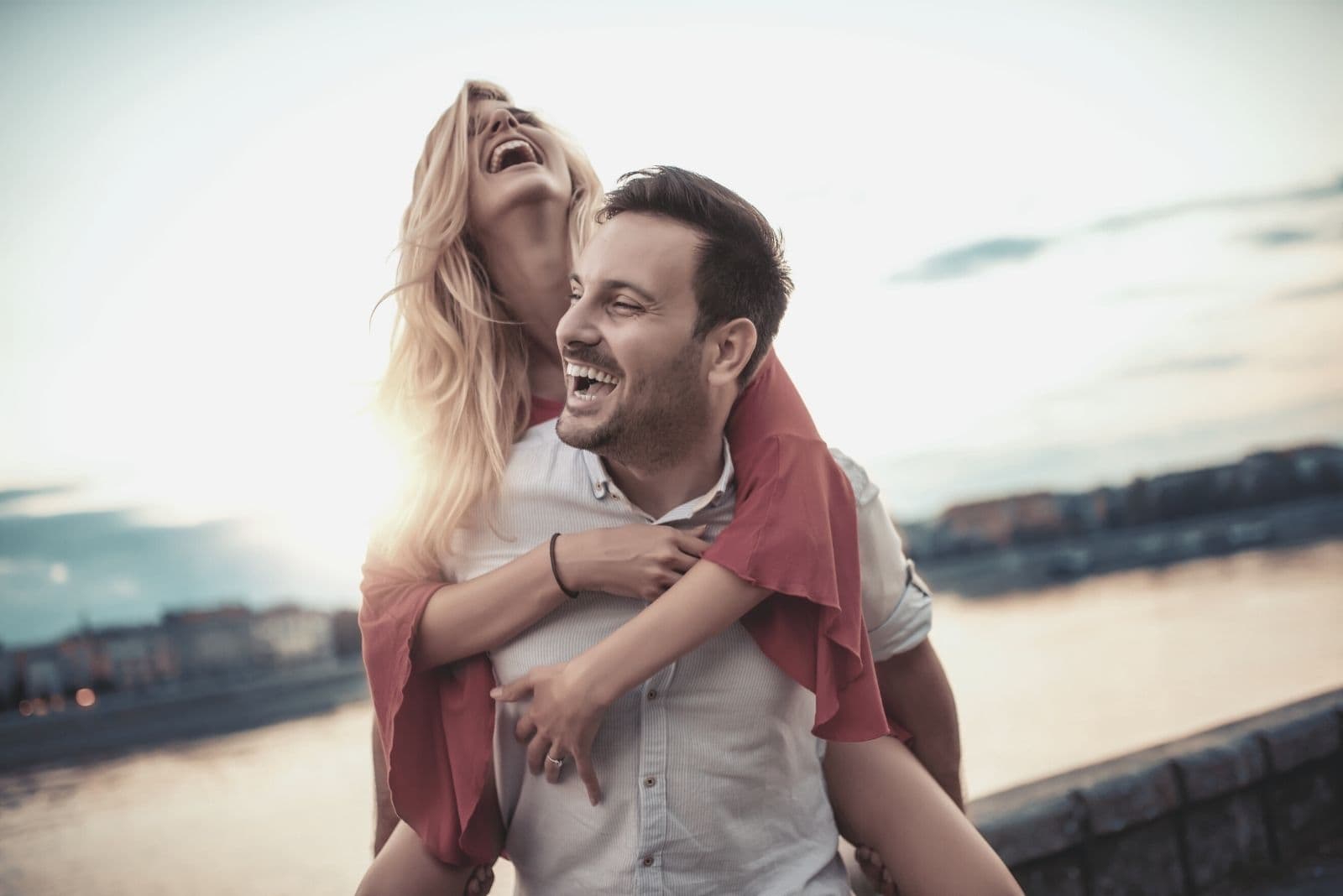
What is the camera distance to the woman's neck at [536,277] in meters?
2.01

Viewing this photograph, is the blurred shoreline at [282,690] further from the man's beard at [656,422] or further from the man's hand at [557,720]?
the man's beard at [656,422]

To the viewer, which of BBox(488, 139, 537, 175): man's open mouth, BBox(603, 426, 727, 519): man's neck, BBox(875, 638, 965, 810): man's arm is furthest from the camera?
BBox(488, 139, 537, 175): man's open mouth

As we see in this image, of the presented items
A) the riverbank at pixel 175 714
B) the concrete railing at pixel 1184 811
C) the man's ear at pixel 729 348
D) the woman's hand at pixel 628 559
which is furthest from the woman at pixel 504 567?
the riverbank at pixel 175 714

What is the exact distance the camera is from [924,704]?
6.32 feet

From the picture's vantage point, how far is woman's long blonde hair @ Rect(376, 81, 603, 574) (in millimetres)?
1689

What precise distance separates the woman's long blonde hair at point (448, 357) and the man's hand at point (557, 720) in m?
0.33

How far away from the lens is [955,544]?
5450 cm

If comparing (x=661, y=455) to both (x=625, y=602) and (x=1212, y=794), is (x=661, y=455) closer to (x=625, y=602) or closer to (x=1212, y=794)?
(x=625, y=602)

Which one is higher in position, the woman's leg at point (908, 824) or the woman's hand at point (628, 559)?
the woman's hand at point (628, 559)

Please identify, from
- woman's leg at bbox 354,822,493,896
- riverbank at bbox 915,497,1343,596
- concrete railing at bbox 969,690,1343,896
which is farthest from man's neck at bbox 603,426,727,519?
riverbank at bbox 915,497,1343,596

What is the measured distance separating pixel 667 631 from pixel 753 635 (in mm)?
212

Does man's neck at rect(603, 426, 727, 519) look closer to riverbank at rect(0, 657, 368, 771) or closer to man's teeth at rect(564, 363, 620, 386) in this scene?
man's teeth at rect(564, 363, 620, 386)

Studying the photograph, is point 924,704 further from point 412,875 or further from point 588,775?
point 412,875

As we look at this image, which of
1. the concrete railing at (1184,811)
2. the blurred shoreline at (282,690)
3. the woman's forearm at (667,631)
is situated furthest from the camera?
the blurred shoreline at (282,690)
